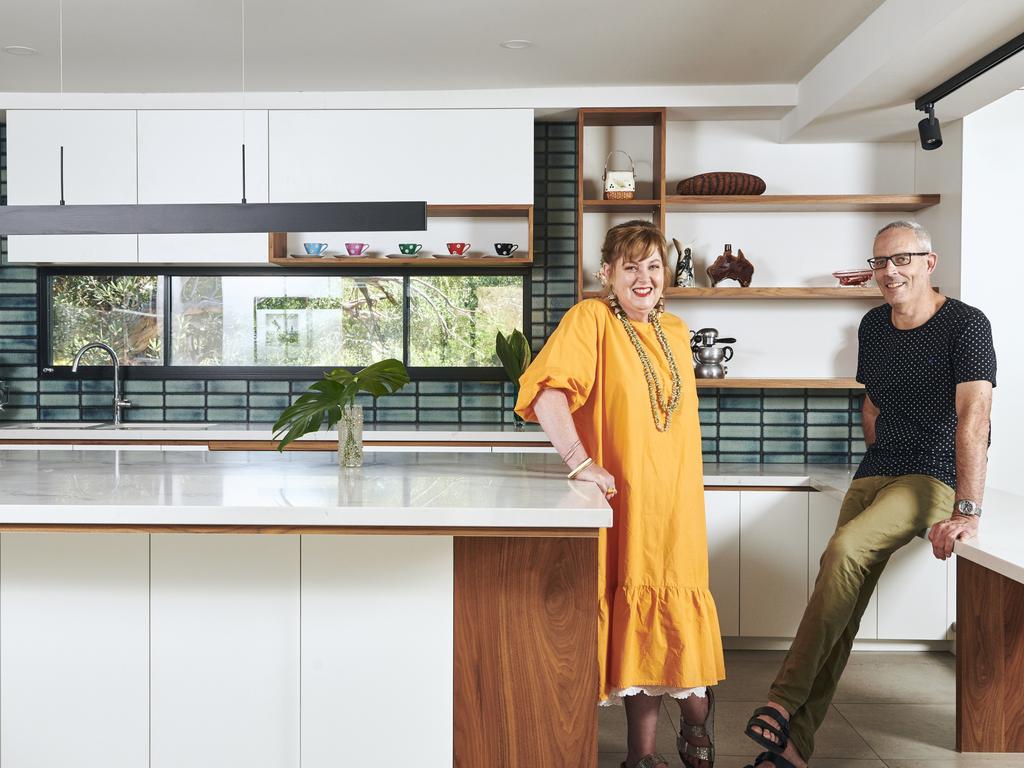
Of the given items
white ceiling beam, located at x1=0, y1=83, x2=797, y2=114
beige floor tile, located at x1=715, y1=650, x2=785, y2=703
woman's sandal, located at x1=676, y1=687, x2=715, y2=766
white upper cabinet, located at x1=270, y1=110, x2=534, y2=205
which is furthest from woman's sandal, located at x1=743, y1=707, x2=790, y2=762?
white ceiling beam, located at x1=0, y1=83, x2=797, y2=114

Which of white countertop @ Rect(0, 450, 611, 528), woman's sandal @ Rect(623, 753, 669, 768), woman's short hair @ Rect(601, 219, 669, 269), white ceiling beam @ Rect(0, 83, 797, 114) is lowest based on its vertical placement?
woman's sandal @ Rect(623, 753, 669, 768)

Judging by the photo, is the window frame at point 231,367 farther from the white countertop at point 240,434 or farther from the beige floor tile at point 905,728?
the beige floor tile at point 905,728

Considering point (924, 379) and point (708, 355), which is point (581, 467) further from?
point (708, 355)

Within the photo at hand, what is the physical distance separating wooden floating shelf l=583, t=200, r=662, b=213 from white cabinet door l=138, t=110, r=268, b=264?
1.53 meters

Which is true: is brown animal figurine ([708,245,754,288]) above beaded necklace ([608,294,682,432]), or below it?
above

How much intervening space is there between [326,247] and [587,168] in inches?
53.0

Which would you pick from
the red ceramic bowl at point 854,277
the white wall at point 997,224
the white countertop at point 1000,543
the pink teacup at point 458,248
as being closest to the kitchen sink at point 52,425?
the pink teacup at point 458,248

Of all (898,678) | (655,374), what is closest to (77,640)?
(655,374)

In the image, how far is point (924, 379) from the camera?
2.70m

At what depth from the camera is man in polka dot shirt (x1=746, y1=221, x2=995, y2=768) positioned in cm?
253

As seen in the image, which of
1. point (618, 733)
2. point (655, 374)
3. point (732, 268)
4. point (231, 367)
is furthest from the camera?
point (231, 367)

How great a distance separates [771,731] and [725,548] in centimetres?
131

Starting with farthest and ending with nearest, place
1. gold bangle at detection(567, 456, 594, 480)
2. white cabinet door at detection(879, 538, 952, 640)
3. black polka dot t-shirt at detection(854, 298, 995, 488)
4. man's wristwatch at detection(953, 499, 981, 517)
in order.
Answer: white cabinet door at detection(879, 538, 952, 640) < black polka dot t-shirt at detection(854, 298, 995, 488) < man's wristwatch at detection(953, 499, 981, 517) < gold bangle at detection(567, 456, 594, 480)

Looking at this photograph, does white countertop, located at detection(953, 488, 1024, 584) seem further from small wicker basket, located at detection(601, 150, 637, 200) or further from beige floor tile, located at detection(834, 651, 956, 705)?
small wicker basket, located at detection(601, 150, 637, 200)
